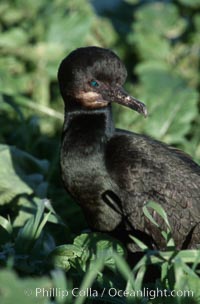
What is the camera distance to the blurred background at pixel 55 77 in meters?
4.55

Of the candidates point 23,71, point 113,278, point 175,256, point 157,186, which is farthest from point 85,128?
point 23,71

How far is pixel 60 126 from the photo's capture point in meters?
5.43

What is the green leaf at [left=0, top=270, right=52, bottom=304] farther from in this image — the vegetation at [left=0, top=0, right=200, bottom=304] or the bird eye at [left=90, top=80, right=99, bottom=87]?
the bird eye at [left=90, top=80, right=99, bottom=87]

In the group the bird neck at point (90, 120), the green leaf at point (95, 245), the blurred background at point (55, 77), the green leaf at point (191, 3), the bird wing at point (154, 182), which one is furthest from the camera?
the green leaf at point (191, 3)

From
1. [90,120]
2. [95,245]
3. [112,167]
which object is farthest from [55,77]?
[95,245]

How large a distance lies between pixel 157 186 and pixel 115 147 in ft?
0.90

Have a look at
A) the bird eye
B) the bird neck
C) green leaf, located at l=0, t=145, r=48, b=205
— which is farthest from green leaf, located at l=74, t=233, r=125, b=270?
green leaf, located at l=0, t=145, r=48, b=205

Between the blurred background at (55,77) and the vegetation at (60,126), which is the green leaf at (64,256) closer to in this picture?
the vegetation at (60,126)

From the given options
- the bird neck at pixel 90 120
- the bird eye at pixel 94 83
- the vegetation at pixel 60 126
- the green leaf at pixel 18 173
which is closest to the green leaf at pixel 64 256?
the vegetation at pixel 60 126

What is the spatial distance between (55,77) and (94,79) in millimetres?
2200

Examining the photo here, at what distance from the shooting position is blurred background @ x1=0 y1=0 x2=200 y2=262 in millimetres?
4555

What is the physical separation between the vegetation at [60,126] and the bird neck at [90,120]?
405 millimetres

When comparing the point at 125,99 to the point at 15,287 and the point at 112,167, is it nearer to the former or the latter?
the point at 112,167

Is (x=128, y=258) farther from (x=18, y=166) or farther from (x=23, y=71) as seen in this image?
(x=23, y=71)
